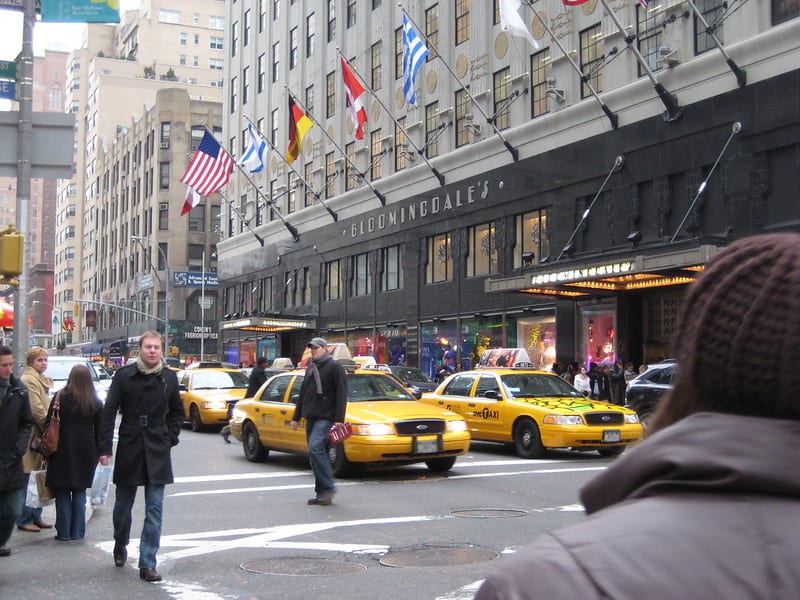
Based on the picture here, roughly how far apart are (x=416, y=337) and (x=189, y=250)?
49397 mm

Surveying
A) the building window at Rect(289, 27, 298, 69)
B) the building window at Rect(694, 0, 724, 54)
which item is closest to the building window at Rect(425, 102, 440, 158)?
the building window at Rect(694, 0, 724, 54)

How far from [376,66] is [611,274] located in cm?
2087

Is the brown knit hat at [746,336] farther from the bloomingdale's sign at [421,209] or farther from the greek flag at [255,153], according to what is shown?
the greek flag at [255,153]

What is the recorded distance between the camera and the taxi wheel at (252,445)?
15.7m

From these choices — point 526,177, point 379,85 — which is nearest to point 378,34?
point 379,85

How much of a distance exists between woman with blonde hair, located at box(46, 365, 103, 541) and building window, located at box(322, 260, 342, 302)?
35896 mm

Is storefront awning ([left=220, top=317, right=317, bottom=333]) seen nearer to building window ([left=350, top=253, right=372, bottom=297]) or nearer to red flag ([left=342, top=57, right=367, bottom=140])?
building window ([left=350, top=253, right=372, bottom=297])

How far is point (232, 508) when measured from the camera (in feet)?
36.1

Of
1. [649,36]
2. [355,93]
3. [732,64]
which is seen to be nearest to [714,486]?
[732,64]

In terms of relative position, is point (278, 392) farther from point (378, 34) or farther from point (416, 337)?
point (378, 34)

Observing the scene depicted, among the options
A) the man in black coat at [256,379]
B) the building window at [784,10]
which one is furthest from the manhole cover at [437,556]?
the building window at [784,10]

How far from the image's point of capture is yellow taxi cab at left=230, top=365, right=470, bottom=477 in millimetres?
13219

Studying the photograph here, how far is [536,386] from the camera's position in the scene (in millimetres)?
17375

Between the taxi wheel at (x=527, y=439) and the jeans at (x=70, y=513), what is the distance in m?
8.68
